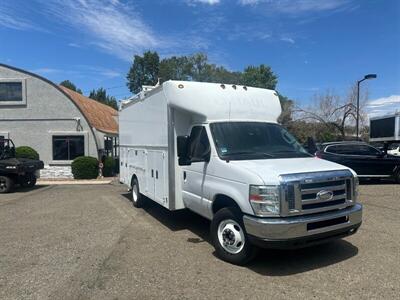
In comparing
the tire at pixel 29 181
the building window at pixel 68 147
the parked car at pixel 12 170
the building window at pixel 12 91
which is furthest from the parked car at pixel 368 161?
the building window at pixel 12 91

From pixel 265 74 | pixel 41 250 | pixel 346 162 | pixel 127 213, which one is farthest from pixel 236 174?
pixel 265 74

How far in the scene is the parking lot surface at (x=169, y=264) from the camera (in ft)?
16.0

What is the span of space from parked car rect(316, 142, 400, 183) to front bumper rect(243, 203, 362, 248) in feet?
32.9

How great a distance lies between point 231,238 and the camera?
19.5 feet

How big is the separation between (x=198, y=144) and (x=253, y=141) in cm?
100

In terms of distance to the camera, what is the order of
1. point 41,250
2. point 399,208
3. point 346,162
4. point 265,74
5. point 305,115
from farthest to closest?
point 265,74 → point 305,115 → point 346,162 → point 399,208 → point 41,250

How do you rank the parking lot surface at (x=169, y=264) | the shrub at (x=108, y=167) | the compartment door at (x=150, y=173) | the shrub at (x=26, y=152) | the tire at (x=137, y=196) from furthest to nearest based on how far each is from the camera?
the shrub at (x=108, y=167) < the shrub at (x=26, y=152) < the tire at (x=137, y=196) < the compartment door at (x=150, y=173) < the parking lot surface at (x=169, y=264)

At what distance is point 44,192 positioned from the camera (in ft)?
50.2

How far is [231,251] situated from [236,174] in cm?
121

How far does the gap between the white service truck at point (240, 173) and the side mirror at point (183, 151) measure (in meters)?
0.02

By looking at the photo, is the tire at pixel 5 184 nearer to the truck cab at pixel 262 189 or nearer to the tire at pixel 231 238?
Answer: the truck cab at pixel 262 189

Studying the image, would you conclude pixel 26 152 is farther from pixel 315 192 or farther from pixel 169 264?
pixel 315 192

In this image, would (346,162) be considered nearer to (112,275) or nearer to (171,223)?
(171,223)

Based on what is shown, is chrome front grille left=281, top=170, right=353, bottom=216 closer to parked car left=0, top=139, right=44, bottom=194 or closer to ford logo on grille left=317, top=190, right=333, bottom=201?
ford logo on grille left=317, top=190, right=333, bottom=201
